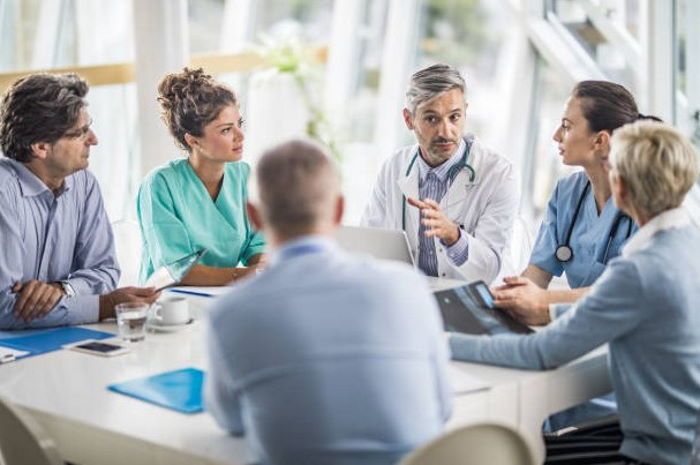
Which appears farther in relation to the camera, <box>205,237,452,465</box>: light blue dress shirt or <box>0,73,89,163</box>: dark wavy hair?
<box>0,73,89,163</box>: dark wavy hair

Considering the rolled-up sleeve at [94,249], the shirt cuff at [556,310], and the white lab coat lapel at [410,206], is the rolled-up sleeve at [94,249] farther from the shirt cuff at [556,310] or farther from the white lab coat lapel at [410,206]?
the shirt cuff at [556,310]

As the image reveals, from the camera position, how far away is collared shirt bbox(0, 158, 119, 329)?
9.57ft

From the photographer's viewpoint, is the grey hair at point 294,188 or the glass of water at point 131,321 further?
the glass of water at point 131,321

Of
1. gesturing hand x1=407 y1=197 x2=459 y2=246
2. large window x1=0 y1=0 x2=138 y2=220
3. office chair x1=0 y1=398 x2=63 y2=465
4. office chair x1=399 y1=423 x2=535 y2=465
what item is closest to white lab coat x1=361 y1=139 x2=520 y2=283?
gesturing hand x1=407 y1=197 x2=459 y2=246

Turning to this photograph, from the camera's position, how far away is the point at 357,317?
181cm

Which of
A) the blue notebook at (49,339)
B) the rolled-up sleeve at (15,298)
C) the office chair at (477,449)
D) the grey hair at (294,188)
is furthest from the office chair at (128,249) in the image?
the office chair at (477,449)

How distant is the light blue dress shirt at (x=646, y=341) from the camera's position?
2.36 meters

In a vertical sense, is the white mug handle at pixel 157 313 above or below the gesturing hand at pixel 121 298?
below

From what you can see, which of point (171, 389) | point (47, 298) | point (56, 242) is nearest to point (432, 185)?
point (56, 242)

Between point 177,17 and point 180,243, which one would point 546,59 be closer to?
point 177,17

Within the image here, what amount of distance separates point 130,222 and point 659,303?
6.87ft

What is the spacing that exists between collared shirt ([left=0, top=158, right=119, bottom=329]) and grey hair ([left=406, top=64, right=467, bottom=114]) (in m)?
1.09

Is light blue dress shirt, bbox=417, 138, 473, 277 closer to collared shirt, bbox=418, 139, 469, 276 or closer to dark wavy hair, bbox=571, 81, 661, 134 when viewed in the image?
collared shirt, bbox=418, 139, 469, 276

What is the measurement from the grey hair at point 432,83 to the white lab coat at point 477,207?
223 mm
